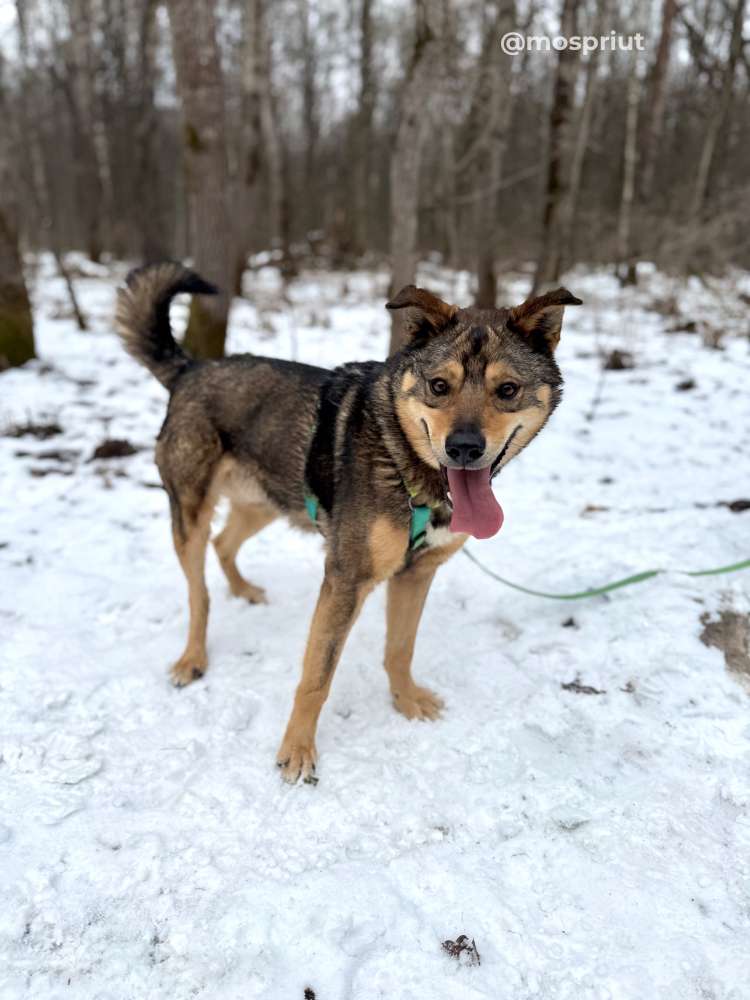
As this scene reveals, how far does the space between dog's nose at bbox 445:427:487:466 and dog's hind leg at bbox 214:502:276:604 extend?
1730 millimetres

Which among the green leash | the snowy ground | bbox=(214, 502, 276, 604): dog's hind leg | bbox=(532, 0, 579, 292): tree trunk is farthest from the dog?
bbox=(532, 0, 579, 292): tree trunk

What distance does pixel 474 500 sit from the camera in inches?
90.8

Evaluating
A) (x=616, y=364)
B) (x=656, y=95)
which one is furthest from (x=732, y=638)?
(x=656, y=95)

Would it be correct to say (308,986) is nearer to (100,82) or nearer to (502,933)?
(502,933)

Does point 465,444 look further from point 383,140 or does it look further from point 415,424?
point 383,140

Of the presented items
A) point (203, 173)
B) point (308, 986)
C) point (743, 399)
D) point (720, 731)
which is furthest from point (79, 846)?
point (743, 399)

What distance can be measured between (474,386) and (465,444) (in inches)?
11.1

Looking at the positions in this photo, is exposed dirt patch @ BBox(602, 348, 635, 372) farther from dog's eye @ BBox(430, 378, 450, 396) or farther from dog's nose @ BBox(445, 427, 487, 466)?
dog's nose @ BBox(445, 427, 487, 466)

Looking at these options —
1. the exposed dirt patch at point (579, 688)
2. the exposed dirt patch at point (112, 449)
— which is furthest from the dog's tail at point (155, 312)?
the exposed dirt patch at point (579, 688)

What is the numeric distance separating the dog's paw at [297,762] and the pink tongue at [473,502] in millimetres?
1241

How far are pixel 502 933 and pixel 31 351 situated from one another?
8.02 m

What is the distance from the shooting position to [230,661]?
3307mm

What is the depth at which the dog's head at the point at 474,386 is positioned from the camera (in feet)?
7.22

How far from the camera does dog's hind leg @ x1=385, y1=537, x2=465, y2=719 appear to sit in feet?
9.45
